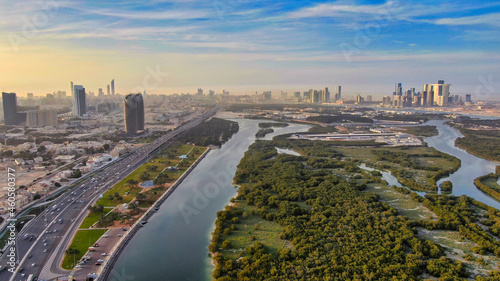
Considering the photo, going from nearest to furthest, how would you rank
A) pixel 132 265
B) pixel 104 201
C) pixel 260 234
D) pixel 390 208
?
pixel 132 265, pixel 260 234, pixel 390 208, pixel 104 201

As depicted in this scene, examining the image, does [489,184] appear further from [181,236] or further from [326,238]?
[181,236]

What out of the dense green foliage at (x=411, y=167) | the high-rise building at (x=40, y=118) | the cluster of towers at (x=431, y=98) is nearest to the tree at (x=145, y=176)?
the dense green foliage at (x=411, y=167)

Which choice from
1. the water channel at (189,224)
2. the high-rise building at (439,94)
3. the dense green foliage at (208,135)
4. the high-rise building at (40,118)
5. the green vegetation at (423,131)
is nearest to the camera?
the water channel at (189,224)

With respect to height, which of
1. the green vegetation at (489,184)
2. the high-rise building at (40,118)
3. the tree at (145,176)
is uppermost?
the high-rise building at (40,118)

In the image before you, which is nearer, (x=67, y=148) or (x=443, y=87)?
(x=67, y=148)

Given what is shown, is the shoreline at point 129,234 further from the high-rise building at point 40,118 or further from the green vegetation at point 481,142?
the high-rise building at point 40,118

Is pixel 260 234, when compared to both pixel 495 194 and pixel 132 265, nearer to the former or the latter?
pixel 132 265

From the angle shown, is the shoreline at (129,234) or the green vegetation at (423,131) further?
the green vegetation at (423,131)

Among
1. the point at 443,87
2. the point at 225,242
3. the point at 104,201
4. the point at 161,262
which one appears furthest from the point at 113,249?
the point at 443,87
